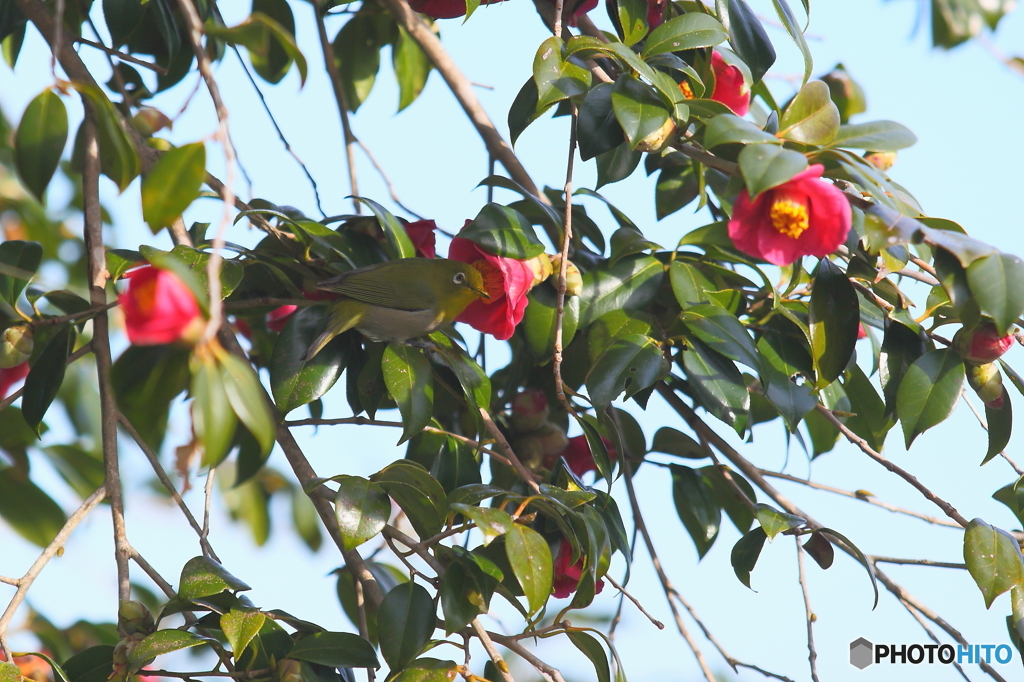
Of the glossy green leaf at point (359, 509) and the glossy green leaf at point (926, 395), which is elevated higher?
the glossy green leaf at point (359, 509)

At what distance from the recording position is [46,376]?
1357 millimetres

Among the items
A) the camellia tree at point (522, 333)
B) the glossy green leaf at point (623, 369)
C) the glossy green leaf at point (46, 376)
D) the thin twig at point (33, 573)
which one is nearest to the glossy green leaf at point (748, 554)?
the camellia tree at point (522, 333)

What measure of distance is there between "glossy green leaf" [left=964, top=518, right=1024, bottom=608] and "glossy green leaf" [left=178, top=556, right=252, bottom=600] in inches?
39.3

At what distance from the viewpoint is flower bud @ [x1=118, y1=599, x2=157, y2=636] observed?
1.14 meters

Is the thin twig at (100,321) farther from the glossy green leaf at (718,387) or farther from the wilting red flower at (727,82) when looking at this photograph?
the wilting red flower at (727,82)

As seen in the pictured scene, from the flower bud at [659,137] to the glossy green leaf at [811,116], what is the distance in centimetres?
15

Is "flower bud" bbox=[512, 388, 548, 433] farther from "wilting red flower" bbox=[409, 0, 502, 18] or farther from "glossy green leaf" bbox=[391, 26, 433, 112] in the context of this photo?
"glossy green leaf" bbox=[391, 26, 433, 112]

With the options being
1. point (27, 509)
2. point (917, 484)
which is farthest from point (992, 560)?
point (27, 509)

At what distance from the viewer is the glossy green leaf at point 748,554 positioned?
1348 millimetres

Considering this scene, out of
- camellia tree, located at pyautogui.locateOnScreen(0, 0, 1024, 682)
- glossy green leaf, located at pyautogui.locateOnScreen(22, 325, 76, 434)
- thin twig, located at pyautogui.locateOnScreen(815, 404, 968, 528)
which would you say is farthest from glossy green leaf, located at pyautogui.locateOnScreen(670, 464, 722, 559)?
glossy green leaf, located at pyautogui.locateOnScreen(22, 325, 76, 434)

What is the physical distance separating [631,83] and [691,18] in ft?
0.56

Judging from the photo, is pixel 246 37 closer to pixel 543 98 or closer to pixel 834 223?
pixel 543 98

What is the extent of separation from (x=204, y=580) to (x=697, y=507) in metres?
0.84

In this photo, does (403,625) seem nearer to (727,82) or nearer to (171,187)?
(171,187)
